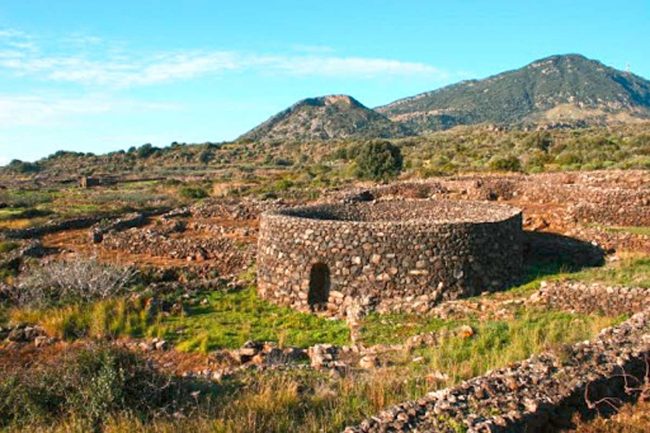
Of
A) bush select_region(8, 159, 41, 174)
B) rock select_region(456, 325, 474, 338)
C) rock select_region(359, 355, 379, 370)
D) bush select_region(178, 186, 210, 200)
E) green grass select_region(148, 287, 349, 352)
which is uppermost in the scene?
bush select_region(8, 159, 41, 174)

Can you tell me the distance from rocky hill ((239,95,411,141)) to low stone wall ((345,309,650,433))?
111m

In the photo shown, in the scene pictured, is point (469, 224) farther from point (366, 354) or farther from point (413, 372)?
point (413, 372)

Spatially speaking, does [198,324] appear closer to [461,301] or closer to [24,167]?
[461,301]

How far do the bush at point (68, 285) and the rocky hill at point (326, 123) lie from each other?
10411 centimetres

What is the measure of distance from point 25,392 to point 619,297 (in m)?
9.74

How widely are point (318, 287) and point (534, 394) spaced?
8142 millimetres

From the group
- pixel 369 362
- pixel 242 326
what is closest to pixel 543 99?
pixel 242 326

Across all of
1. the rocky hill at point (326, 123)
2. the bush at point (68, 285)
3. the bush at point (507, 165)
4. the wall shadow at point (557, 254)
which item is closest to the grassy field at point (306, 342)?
the wall shadow at point (557, 254)

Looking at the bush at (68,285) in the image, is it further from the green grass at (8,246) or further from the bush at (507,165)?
the bush at (507,165)

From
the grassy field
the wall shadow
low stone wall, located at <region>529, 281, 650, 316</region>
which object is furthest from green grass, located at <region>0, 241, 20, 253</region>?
low stone wall, located at <region>529, 281, 650, 316</region>

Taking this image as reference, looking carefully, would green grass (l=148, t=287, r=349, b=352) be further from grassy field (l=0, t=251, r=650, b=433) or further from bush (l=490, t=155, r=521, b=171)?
bush (l=490, t=155, r=521, b=171)

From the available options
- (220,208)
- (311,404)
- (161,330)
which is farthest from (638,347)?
(220,208)

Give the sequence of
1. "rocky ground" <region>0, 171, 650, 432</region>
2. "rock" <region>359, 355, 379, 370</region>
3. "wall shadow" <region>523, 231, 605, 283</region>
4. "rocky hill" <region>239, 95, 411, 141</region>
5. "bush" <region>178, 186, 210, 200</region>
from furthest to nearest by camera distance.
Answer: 1. "rocky hill" <region>239, 95, 411, 141</region>
2. "bush" <region>178, 186, 210, 200</region>
3. "wall shadow" <region>523, 231, 605, 283</region>
4. "rock" <region>359, 355, 379, 370</region>
5. "rocky ground" <region>0, 171, 650, 432</region>

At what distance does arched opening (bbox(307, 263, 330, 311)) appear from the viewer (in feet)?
43.4
